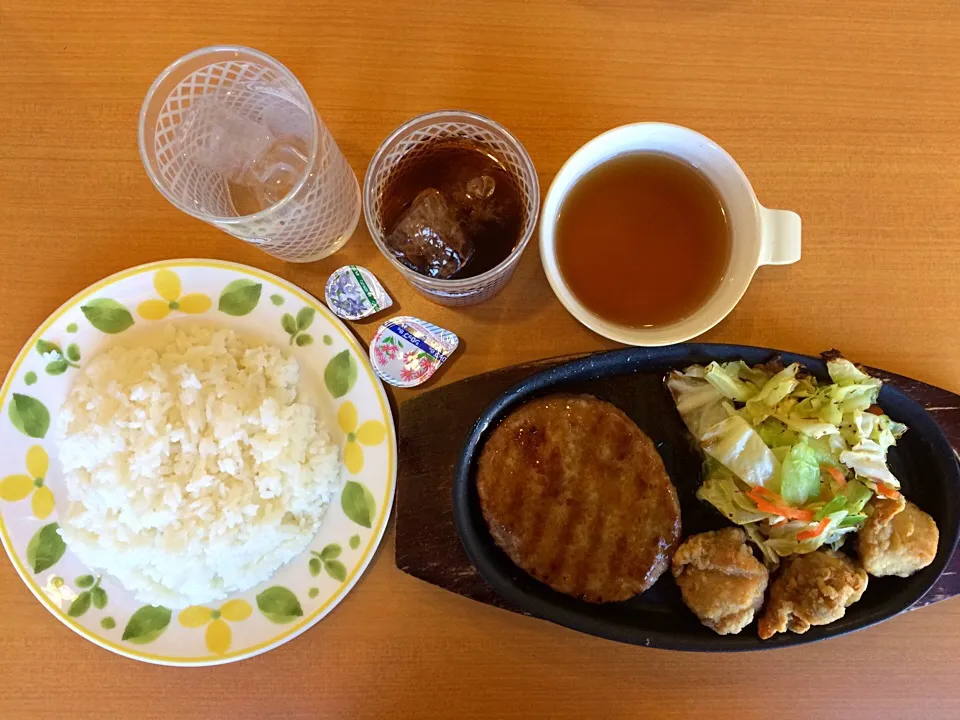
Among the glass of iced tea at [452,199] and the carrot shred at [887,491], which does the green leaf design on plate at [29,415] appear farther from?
the carrot shred at [887,491]

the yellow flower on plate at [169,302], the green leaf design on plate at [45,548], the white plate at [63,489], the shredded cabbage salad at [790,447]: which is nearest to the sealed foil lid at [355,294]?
the white plate at [63,489]

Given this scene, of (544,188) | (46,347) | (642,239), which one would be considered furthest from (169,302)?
(642,239)

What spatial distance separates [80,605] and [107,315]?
0.57 metres

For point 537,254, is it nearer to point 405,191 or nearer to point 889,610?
point 405,191

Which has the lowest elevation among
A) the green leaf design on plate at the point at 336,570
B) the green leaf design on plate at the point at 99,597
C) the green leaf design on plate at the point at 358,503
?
the green leaf design on plate at the point at 99,597

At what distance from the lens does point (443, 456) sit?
4.19ft

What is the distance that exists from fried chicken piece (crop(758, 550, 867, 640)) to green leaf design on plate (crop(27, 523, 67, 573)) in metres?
1.31

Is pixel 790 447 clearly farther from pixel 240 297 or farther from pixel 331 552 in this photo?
pixel 240 297

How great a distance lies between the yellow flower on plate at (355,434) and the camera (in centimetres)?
127

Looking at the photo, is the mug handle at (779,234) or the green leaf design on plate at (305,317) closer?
the mug handle at (779,234)

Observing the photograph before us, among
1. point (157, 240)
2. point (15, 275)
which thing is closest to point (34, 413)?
point (15, 275)

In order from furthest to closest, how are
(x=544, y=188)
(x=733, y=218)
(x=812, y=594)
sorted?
(x=544, y=188) < (x=733, y=218) < (x=812, y=594)

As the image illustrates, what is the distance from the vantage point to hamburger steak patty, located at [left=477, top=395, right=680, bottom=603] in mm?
1143

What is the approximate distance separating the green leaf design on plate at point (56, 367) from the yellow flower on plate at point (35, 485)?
0.49 ft
